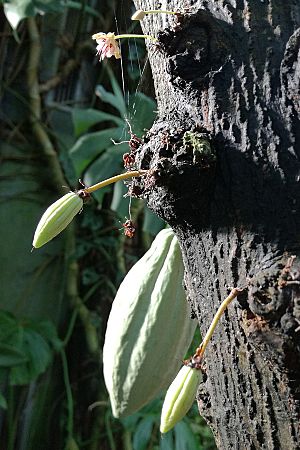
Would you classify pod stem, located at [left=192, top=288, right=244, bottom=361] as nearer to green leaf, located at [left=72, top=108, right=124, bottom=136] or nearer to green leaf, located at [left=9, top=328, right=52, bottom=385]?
green leaf, located at [left=9, top=328, right=52, bottom=385]

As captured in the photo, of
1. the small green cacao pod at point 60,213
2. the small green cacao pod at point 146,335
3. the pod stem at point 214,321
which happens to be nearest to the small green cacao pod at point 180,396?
the pod stem at point 214,321

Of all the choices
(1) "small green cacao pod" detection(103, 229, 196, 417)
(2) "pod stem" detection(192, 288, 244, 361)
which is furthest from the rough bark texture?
(1) "small green cacao pod" detection(103, 229, 196, 417)

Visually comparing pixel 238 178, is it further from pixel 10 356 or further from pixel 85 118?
pixel 85 118

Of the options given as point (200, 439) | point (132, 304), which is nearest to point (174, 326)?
point (132, 304)

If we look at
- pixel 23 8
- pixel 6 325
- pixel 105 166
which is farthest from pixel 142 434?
pixel 23 8

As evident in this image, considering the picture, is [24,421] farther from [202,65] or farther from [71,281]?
[202,65]
